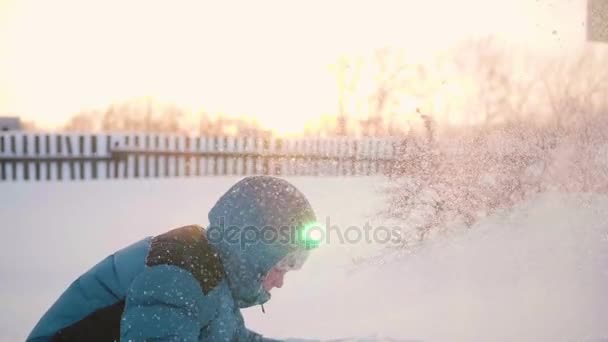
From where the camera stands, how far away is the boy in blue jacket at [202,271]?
0.87 meters

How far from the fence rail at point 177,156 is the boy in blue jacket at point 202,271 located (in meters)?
1.38

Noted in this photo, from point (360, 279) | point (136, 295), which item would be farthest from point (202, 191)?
point (136, 295)

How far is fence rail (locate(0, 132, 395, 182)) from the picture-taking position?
2.38 m

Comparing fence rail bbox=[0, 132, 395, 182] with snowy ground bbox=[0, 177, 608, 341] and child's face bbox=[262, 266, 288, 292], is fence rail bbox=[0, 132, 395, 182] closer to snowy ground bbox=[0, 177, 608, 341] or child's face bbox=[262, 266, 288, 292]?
A: snowy ground bbox=[0, 177, 608, 341]

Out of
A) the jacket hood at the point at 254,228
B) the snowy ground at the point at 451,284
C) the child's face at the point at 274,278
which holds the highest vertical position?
the jacket hood at the point at 254,228

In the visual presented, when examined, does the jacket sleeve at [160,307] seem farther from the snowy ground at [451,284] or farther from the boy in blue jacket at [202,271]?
the snowy ground at [451,284]

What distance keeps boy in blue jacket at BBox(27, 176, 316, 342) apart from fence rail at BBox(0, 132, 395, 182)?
1.38 m

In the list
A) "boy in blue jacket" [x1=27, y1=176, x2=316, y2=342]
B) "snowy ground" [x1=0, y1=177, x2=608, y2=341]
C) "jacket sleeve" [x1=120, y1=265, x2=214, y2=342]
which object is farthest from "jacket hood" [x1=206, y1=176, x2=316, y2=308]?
"snowy ground" [x1=0, y1=177, x2=608, y2=341]

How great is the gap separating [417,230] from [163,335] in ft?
5.60

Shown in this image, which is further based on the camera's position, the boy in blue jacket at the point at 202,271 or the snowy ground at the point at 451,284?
the snowy ground at the point at 451,284

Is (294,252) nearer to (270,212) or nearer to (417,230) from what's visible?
(270,212)

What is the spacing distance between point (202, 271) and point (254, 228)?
0.38ft

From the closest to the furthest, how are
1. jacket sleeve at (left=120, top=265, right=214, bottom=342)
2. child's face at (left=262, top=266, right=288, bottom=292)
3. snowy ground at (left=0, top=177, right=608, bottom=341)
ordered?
jacket sleeve at (left=120, top=265, right=214, bottom=342) → child's face at (left=262, top=266, right=288, bottom=292) → snowy ground at (left=0, top=177, right=608, bottom=341)

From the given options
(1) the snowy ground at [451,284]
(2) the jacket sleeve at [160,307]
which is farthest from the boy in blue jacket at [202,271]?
(1) the snowy ground at [451,284]
